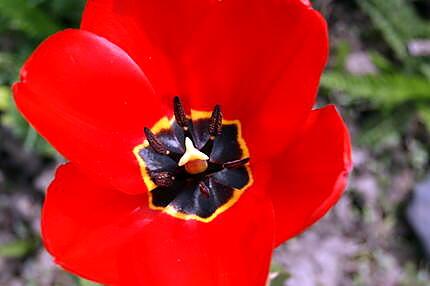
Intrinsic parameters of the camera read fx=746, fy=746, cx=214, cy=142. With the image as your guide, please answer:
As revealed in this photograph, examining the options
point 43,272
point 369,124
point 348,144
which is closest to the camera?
point 348,144

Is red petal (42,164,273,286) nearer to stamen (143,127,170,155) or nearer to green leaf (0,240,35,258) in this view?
stamen (143,127,170,155)

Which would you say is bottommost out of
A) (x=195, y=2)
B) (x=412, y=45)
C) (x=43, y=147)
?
(x=412, y=45)

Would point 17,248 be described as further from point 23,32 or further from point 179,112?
point 179,112

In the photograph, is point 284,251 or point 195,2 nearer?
point 195,2

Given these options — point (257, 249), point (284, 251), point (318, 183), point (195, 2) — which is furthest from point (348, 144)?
point (284, 251)

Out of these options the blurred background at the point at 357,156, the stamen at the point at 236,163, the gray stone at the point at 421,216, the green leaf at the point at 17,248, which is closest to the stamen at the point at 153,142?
the stamen at the point at 236,163

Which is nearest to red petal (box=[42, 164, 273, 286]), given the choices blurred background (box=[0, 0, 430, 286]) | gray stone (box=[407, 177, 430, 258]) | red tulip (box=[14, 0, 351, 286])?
red tulip (box=[14, 0, 351, 286])

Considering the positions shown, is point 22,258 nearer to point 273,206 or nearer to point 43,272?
point 43,272

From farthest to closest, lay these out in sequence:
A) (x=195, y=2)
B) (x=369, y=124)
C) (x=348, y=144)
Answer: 1. (x=369, y=124)
2. (x=195, y=2)
3. (x=348, y=144)

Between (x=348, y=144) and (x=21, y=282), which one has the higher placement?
(x=348, y=144)
